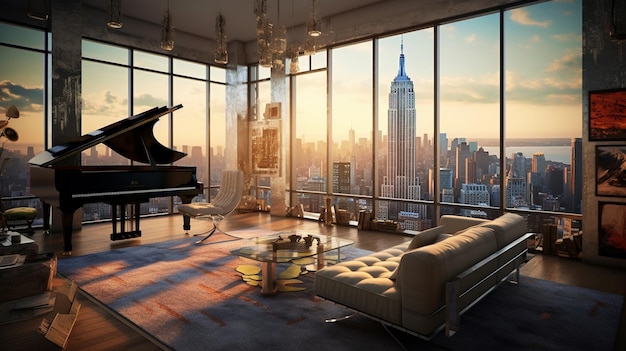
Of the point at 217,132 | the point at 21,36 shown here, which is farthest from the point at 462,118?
the point at 21,36

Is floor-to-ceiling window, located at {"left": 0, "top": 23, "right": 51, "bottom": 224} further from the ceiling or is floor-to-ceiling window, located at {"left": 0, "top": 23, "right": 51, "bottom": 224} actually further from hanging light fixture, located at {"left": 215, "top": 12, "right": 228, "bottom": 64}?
hanging light fixture, located at {"left": 215, "top": 12, "right": 228, "bottom": 64}

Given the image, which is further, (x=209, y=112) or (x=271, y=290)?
(x=209, y=112)

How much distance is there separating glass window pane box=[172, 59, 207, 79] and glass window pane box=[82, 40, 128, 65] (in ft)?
3.69

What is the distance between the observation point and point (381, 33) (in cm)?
717

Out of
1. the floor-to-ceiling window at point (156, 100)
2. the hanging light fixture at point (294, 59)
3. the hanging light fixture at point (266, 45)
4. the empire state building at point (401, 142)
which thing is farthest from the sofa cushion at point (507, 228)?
the floor-to-ceiling window at point (156, 100)

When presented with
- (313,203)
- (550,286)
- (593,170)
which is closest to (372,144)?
(313,203)

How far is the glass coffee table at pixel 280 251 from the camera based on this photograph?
12.2 ft

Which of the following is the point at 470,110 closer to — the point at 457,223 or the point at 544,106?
the point at 544,106

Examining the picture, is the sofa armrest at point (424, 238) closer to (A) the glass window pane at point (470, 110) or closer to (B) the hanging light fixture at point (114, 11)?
(A) the glass window pane at point (470, 110)

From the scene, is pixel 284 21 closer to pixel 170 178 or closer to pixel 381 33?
pixel 381 33

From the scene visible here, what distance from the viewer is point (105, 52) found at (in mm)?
7863

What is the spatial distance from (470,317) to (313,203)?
18.3ft

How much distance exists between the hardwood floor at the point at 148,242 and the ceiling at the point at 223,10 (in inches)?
160

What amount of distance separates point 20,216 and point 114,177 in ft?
6.88
